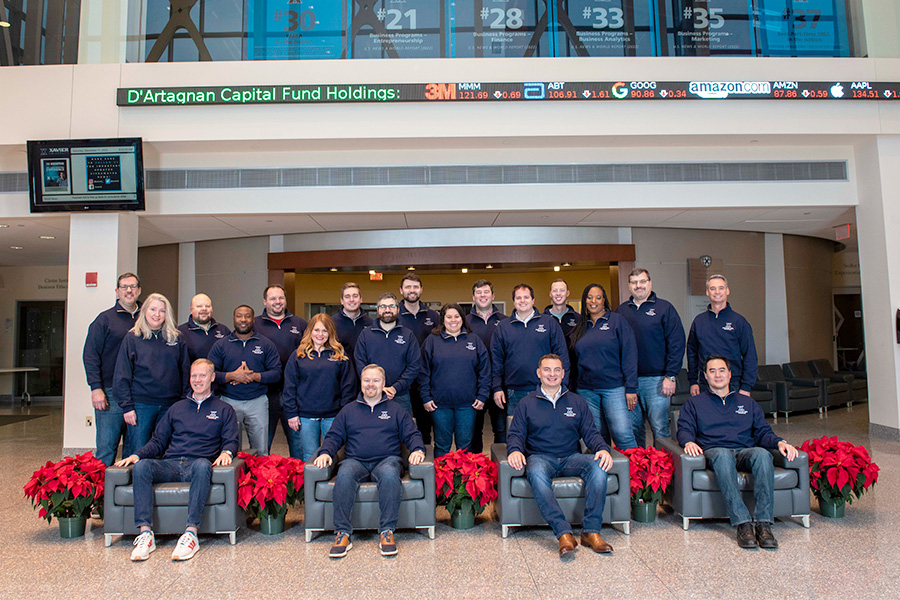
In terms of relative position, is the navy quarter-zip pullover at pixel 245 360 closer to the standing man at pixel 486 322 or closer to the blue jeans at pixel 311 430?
the blue jeans at pixel 311 430

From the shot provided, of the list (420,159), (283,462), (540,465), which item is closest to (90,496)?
(283,462)

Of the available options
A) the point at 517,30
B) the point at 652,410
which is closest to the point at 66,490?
the point at 652,410

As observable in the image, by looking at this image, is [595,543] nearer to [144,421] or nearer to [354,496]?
[354,496]

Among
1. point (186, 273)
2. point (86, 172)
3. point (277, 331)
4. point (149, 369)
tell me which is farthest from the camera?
point (186, 273)

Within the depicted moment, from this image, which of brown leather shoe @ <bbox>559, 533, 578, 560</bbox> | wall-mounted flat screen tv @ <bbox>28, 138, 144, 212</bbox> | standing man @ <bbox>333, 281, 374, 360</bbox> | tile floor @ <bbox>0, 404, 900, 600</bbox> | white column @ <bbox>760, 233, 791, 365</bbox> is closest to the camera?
tile floor @ <bbox>0, 404, 900, 600</bbox>

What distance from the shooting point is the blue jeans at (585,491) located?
3.58 m

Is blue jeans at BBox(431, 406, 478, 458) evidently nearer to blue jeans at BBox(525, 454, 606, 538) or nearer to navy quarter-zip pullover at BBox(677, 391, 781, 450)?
blue jeans at BBox(525, 454, 606, 538)

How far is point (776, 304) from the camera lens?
30.9ft

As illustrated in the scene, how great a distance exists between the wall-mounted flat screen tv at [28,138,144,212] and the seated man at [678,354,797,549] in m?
5.76

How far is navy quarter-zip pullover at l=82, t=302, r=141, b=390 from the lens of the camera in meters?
4.71

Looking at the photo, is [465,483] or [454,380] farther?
[454,380]

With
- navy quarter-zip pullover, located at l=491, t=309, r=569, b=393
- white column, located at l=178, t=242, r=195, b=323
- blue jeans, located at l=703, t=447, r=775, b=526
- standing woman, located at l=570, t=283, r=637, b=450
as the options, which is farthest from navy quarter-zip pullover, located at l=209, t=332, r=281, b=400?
white column, located at l=178, t=242, r=195, b=323

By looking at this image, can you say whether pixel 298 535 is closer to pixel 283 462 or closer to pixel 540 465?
pixel 283 462

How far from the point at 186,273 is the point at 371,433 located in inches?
255
